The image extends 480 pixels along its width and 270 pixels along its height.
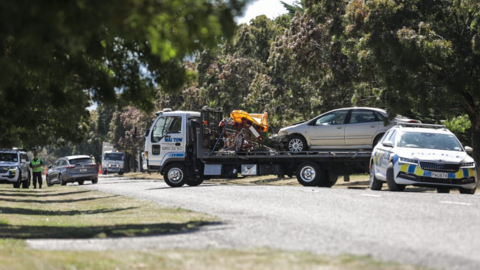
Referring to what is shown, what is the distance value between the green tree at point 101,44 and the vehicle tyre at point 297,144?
6.85 meters

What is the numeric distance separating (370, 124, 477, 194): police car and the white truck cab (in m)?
8.73

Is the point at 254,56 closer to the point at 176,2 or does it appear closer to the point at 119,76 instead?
the point at 119,76

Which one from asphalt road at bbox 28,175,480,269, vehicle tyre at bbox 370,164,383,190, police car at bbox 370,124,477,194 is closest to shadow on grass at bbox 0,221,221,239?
asphalt road at bbox 28,175,480,269

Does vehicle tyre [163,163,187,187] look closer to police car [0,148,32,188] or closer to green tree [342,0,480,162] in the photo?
green tree [342,0,480,162]

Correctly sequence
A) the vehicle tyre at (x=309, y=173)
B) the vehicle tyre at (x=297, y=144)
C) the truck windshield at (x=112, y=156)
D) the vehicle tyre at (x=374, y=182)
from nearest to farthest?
the vehicle tyre at (x=374, y=182) < the vehicle tyre at (x=309, y=173) < the vehicle tyre at (x=297, y=144) < the truck windshield at (x=112, y=156)

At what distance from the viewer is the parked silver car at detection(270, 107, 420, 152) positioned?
80.1 ft

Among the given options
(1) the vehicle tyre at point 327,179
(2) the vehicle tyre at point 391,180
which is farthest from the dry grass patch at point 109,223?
(1) the vehicle tyre at point 327,179

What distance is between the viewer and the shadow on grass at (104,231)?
11.8 m

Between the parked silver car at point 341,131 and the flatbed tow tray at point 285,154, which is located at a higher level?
the parked silver car at point 341,131

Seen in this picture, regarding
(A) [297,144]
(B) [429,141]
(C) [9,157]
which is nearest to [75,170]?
(C) [9,157]

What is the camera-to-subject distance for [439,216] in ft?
41.5

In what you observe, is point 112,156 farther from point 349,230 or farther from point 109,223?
point 349,230

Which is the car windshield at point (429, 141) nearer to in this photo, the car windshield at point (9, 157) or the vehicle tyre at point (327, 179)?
the vehicle tyre at point (327, 179)

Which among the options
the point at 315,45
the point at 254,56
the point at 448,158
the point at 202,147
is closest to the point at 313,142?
the point at 202,147
